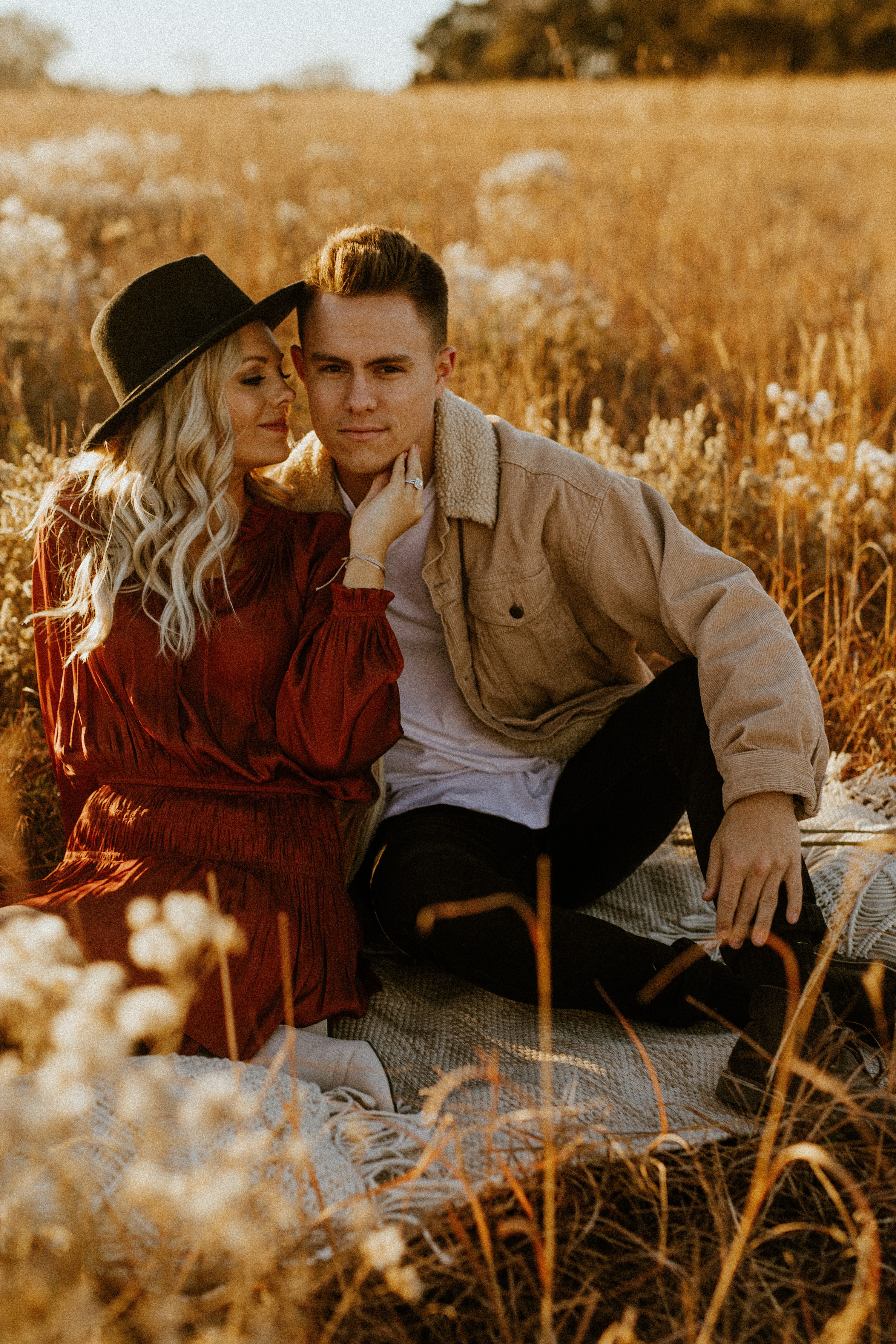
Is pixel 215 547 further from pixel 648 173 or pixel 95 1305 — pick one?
pixel 648 173

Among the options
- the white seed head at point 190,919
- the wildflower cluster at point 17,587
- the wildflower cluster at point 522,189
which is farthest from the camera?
the wildflower cluster at point 522,189

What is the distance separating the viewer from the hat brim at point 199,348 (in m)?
2.28

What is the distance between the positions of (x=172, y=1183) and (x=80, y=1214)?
1.09 feet

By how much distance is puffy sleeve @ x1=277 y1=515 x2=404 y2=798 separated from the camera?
2.22 meters

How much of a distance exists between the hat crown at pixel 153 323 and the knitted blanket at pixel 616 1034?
156 centimetres

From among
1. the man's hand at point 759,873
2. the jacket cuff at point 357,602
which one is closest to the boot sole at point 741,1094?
the man's hand at point 759,873

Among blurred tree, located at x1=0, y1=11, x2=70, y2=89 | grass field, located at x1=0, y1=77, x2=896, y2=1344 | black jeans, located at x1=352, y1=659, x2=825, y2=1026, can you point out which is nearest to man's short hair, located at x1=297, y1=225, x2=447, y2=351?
black jeans, located at x1=352, y1=659, x2=825, y2=1026

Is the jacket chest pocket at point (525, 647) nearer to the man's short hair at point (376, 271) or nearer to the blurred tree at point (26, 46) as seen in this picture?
the man's short hair at point (376, 271)

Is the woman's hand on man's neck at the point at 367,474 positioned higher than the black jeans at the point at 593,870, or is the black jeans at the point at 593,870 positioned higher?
the woman's hand on man's neck at the point at 367,474

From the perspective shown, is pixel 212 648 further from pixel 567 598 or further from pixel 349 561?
pixel 567 598

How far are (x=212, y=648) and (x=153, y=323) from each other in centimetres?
76

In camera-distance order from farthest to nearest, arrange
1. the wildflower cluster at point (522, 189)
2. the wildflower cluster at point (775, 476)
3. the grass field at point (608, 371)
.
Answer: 1. the wildflower cluster at point (522, 189)
2. the wildflower cluster at point (775, 476)
3. the grass field at point (608, 371)

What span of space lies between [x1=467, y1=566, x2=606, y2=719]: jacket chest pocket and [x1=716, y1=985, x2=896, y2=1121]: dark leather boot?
95cm

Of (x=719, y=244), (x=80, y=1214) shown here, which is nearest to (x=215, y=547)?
(x=80, y=1214)
